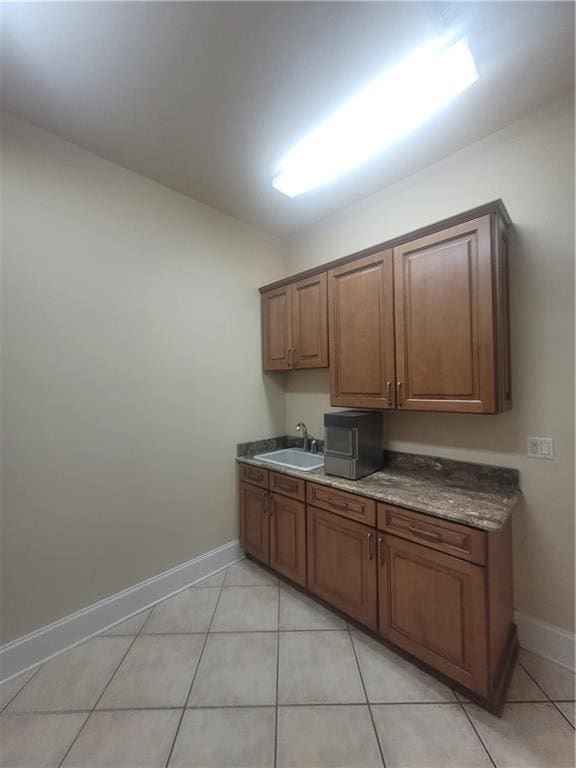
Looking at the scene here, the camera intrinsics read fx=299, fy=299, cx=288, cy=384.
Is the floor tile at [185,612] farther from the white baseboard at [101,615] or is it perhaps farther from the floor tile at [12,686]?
the floor tile at [12,686]

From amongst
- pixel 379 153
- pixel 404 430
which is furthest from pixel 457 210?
pixel 404 430

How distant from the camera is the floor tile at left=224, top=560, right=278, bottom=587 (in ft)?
7.20

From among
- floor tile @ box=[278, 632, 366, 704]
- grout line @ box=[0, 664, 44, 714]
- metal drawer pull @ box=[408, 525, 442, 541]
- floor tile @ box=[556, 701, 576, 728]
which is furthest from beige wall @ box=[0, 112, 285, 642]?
floor tile @ box=[556, 701, 576, 728]

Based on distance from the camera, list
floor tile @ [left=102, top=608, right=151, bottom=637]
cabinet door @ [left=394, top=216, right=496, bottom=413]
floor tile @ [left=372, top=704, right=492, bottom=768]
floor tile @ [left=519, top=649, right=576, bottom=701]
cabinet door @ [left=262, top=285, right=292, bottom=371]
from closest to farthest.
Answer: floor tile @ [left=372, top=704, right=492, bottom=768] → floor tile @ [left=519, top=649, right=576, bottom=701] → cabinet door @ [left=394, top=216, right=496, bottom=413] → floor tile @ [left=102, top=608, right=151, bottom=637] → cabinet door @ [left=262, top=285, right=292, bottom=371]

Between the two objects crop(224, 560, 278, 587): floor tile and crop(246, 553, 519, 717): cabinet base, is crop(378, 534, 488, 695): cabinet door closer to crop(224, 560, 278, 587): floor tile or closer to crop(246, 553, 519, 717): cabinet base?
crop(246, 553, 519, 717): cabinet base

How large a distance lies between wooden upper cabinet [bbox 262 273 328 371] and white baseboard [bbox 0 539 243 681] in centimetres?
163

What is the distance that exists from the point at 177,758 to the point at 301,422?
6.72 ft

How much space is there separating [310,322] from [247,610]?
80.1 inches

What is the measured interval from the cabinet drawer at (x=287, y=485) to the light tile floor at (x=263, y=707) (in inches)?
28.8

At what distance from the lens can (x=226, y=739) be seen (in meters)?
1.21

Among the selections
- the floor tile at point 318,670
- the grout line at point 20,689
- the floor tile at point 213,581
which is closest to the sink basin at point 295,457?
the floor tile at point 213,581

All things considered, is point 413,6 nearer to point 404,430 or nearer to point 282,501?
point 404,430

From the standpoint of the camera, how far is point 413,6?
1133 millimetres

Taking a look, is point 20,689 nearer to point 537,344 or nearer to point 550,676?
point 550,676
